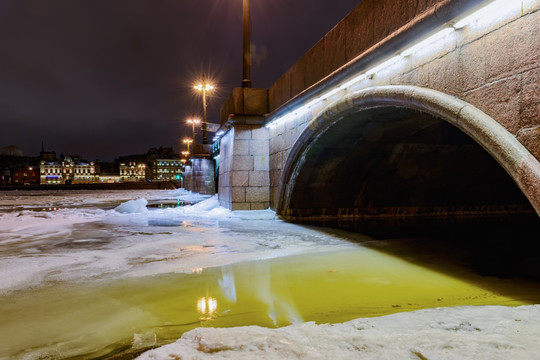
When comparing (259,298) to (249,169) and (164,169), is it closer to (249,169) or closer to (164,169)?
(249,169)

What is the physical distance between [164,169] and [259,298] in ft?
Result: 382

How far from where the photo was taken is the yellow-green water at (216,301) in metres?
2.47

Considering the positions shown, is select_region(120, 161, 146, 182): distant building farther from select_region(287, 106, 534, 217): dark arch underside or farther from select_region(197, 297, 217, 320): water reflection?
select_region(197, 297, 217, 320): water reflection

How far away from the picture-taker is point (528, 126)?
309cm

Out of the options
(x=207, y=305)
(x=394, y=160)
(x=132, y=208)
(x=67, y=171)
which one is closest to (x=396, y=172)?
(x=394, y=160)

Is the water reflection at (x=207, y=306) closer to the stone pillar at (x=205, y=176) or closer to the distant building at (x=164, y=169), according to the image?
the stone pillar at (x=205, y=176)

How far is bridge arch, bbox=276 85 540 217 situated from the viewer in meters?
4.94

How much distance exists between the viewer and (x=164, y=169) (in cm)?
11375

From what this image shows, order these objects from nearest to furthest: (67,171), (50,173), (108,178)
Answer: (50,173) → (67,171) → (108,178)

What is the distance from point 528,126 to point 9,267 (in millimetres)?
6266

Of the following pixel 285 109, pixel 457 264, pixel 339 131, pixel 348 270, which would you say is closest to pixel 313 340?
pixel 348 270

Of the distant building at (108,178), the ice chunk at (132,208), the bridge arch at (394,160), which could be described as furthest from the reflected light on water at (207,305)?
the distant building at (108,178)

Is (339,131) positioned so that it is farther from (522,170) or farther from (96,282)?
(96,282)

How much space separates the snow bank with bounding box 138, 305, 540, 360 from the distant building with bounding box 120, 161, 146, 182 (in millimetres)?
113188
